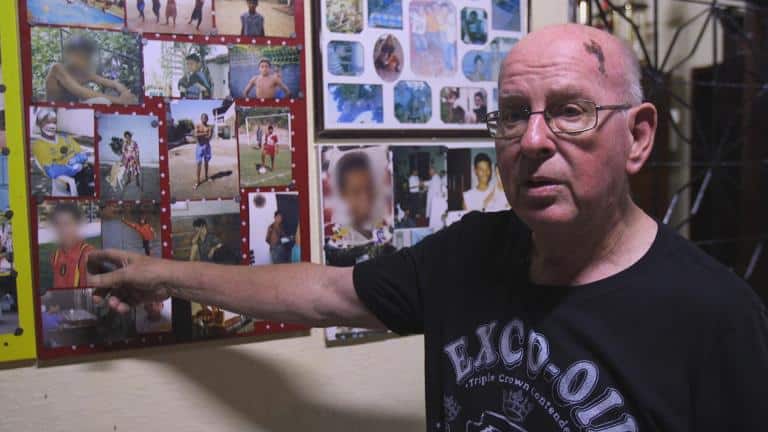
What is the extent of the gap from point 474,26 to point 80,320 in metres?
0.80

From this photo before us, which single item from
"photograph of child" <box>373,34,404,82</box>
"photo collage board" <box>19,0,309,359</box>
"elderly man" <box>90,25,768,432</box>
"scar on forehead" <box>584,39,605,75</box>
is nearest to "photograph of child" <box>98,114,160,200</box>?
"photo collage board" <box>19,0,309,359</box>

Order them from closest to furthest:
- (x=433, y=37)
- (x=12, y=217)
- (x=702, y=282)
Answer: (x=702, y=282) < (x=12, y=217) < (x=433, y=37)

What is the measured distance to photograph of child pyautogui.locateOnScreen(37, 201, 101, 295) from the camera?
84 cm

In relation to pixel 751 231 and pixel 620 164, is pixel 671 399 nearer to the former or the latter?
pixel 620 164

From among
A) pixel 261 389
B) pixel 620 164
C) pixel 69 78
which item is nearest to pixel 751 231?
pixel 620 164

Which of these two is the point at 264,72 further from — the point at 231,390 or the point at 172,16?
the point at 231,390

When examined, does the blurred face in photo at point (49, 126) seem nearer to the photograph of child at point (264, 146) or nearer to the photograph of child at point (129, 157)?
the photograph of child at point (129, 157)

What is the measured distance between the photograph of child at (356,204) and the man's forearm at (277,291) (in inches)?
4.4

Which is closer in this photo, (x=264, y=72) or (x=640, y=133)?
(x=640, y=133)

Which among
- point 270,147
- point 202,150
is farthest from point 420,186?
point 202,150

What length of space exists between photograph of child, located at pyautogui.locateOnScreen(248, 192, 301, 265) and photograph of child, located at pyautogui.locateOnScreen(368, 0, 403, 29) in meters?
0.32

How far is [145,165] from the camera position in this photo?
0.88 m

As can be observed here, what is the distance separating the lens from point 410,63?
102 cm

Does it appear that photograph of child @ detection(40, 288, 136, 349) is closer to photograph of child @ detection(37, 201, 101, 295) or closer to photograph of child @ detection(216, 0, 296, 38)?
photograph of child @ detection(37, 201, 101, 295)
